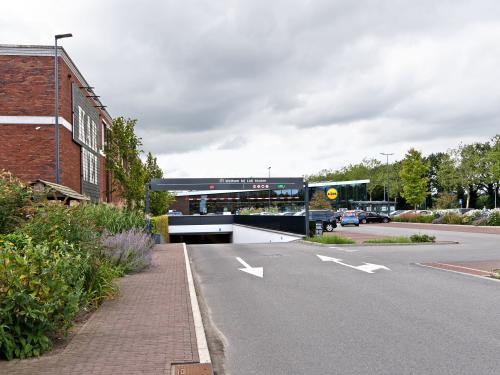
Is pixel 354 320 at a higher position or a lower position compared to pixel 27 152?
lower

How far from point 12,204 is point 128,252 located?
3669 mm

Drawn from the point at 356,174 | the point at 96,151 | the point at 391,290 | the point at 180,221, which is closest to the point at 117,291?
the point at 391,290

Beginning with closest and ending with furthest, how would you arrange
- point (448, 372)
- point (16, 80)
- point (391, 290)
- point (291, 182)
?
point (448, 372)
point (391, 290)
point (16, 80)
point (291, 182)

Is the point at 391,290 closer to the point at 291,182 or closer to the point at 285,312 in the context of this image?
the point at 285,312

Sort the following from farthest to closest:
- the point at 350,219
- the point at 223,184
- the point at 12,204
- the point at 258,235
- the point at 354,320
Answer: the point at 350,219 → the point at 258,235 → the point at 223,184 → the point at 12,204 → the point at 354,320

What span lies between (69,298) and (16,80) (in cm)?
2527

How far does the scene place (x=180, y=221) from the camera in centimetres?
4862

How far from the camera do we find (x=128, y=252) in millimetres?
14336

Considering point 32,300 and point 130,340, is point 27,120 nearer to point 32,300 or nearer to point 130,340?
point 130,340

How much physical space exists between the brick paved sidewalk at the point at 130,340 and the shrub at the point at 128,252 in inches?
118

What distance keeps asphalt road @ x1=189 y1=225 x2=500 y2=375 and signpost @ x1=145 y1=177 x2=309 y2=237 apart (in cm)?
1718

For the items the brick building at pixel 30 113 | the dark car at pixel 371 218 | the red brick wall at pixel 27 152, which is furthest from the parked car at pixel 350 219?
the red brick wall at pixel 27 152

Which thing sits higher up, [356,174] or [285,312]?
[356,174]

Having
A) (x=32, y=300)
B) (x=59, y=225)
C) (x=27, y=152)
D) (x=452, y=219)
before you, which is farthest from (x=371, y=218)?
(x=32, y=300)
